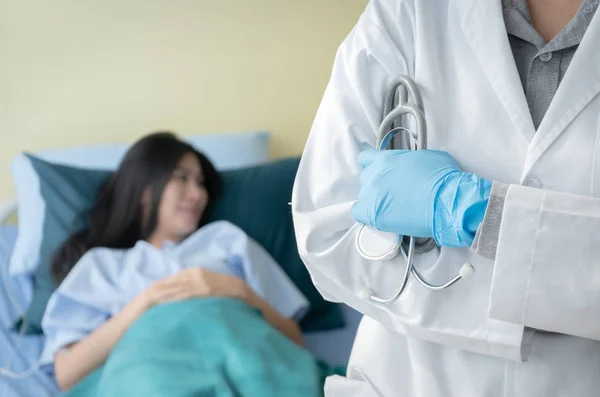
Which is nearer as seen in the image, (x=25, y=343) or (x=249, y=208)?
(x=25, y=343)

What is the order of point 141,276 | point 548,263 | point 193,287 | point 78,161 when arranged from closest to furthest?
point 548,263 → point 193,287 → point 141,276 → point 78,161

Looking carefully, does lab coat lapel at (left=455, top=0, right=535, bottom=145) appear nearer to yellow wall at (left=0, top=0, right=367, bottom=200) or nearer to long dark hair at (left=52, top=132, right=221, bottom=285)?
long dark hair at (left=52, top=132, right=221, bottom=285)

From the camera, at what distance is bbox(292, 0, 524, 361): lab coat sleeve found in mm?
949

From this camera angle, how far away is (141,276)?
198cm

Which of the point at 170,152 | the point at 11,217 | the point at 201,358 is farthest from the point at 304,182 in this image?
the point at 11,217

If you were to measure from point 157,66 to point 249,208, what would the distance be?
2.31ft

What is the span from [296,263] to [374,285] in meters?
1.32

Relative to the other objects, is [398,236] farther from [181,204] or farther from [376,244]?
[181,204]

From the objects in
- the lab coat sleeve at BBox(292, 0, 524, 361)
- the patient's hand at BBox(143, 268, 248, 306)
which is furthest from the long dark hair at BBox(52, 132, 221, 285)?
the lab coat sleeve at BBox(292, 0, 524, 361)

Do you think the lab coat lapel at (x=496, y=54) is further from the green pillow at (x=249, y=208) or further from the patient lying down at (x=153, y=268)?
the green pillow at (x=249, y=208)

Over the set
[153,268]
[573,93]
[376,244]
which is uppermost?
[573,93]

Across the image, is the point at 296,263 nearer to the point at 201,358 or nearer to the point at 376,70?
the point at 201,358

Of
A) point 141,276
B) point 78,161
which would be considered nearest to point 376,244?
point 141,276

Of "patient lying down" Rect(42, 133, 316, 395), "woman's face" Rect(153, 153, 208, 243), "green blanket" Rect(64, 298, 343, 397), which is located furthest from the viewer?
"woman's face" Rect(153, 153, 208, 243)
